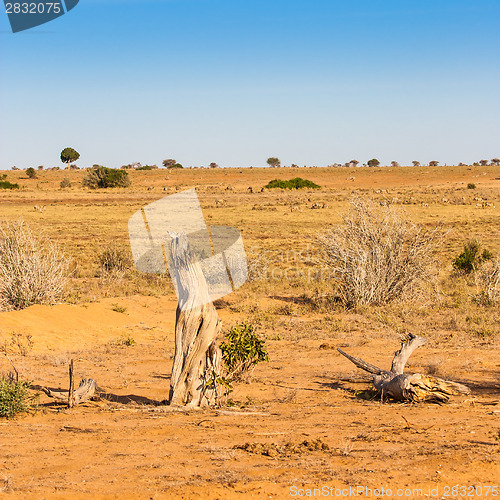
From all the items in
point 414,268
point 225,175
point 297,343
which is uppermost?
point 225,175

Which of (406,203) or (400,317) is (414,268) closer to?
(400,317)

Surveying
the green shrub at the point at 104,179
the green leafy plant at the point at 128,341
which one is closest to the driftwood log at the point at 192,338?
the green leafy plant at the point at 128,341

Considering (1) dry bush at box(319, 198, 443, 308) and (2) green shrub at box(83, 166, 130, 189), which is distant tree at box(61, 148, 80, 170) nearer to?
(2) green shrub at box(83, 166, 130, 189)

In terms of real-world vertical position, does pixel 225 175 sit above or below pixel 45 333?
above

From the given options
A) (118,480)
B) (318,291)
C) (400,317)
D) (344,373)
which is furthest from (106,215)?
(118,480)

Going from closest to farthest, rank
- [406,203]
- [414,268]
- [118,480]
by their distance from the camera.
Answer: [118,480]
[414,268]
[406,203]

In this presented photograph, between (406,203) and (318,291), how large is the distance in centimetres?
2778

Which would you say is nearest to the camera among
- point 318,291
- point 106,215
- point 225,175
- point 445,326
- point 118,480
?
point 118,480

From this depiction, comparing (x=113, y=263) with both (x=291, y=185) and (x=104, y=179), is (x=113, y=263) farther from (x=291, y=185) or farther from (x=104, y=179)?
(x=104, y=179)

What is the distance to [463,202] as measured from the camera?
39.4 meters

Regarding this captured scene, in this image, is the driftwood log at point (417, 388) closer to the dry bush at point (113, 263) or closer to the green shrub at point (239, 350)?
the green shrub at point (239, 350)

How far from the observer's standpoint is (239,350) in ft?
21.5

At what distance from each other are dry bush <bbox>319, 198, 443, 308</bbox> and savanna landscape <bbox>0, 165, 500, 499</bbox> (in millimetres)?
202

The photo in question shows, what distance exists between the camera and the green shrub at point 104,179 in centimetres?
5547
